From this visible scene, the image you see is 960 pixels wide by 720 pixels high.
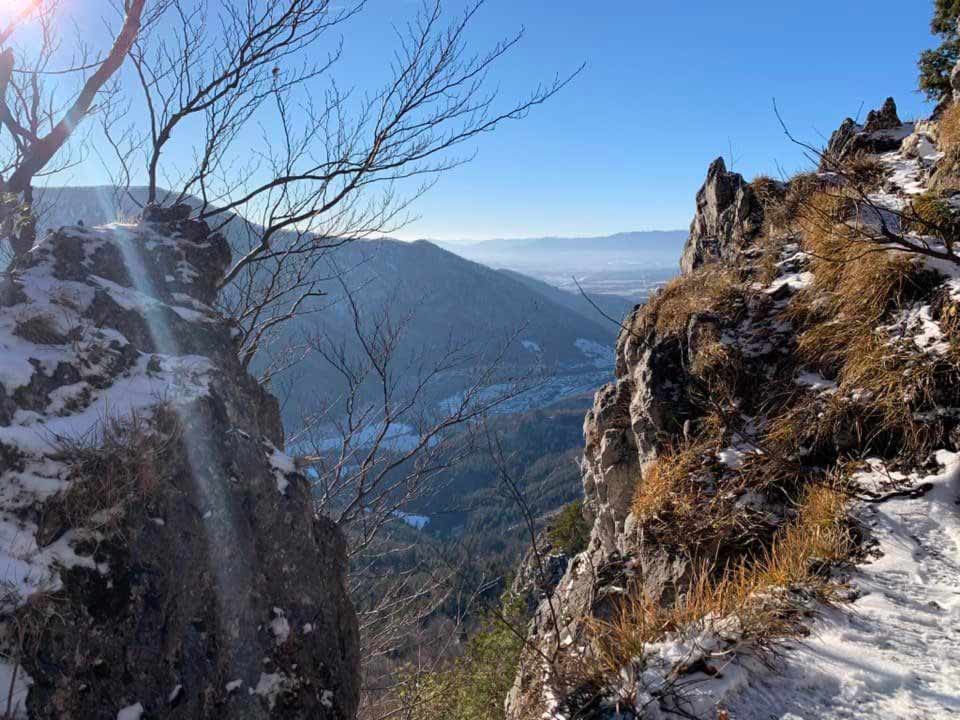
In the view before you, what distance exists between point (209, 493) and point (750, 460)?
3893mm

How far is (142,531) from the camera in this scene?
300 centimetres

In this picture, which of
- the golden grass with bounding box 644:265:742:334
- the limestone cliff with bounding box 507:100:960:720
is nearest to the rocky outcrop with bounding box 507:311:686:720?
the limestone cliff with bounding box 507:100:960:720

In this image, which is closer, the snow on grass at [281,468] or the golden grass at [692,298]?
the snow on grass at [281,468]

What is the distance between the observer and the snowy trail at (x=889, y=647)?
203 cm

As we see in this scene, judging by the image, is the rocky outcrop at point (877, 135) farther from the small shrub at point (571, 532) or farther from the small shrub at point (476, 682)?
the small shrub at point (571, 532)

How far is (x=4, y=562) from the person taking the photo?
97.4 inches

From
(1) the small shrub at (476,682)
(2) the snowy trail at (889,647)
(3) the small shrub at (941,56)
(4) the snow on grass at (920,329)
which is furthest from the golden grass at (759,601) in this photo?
(3) the small shrub at (941,56)

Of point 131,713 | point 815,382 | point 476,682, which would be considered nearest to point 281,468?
point 131,713

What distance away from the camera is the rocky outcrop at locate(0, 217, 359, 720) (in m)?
2.60

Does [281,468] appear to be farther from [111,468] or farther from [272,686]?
[272,686]

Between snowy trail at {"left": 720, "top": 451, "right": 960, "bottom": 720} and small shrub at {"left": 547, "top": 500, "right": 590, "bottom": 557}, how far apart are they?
23921mm

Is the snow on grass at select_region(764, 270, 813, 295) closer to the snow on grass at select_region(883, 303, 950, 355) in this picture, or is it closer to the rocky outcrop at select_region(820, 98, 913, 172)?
the snow on grass at select_region(883, 303, 950, 355)

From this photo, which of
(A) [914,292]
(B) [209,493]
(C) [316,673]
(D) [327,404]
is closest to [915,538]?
(A) [914,292]

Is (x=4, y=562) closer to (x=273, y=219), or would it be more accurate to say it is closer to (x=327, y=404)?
(x=273, y=219)
